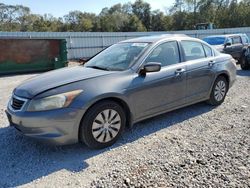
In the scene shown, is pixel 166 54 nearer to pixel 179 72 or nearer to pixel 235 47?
pixel 179 72

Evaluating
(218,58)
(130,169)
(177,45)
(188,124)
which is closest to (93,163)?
(130,169)

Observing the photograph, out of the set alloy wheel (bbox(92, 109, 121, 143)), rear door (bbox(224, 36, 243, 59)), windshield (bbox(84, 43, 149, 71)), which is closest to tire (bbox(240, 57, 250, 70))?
rear door (bbox(224, 36, 243, 59))

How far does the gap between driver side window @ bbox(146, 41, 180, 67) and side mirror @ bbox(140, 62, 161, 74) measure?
24 centimetres

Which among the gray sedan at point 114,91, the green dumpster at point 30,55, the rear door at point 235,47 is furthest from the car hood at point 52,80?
the rear door at point 235,47

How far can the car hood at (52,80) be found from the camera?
3.88 meters

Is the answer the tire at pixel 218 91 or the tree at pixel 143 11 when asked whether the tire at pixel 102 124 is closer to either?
the tire at pixel 218 91

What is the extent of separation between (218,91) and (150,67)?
2.26m

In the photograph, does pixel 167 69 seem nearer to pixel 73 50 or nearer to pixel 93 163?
pixel 93 163

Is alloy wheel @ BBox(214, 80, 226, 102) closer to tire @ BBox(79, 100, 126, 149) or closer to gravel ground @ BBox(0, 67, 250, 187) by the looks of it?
gravel ground @ BBox(0, 67, 250, 187)

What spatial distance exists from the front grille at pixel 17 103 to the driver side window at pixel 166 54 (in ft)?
6.73

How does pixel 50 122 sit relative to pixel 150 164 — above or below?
above

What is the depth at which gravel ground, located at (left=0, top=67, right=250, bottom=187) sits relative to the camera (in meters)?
3.27

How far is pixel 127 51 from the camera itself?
16.1ft

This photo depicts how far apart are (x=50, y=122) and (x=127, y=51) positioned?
1974 millimetres
